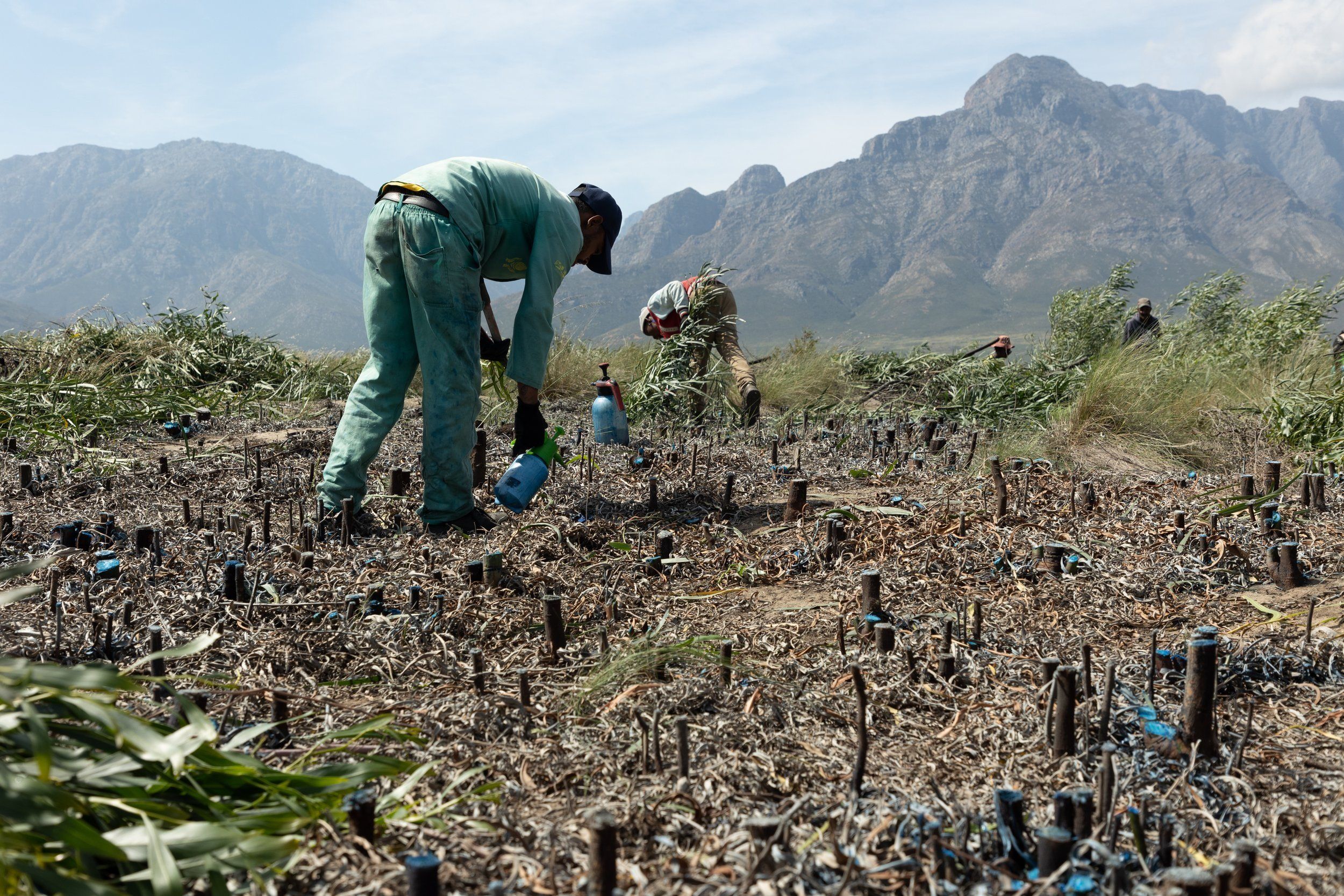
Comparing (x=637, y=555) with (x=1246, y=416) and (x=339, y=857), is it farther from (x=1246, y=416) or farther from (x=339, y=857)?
(x=1246, y=416)

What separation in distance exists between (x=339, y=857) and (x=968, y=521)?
280 cm

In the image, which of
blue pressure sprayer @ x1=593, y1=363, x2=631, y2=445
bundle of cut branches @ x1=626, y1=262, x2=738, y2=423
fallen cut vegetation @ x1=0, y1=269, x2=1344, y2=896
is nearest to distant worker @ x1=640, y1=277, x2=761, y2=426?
bundle of cut branches @ x1=626, y1=262, x2=738, y2=423

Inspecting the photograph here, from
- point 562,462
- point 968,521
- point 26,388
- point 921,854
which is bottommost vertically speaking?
point 921,854

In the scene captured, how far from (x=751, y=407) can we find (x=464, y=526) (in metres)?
3.53

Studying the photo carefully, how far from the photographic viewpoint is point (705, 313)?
7.21 metres

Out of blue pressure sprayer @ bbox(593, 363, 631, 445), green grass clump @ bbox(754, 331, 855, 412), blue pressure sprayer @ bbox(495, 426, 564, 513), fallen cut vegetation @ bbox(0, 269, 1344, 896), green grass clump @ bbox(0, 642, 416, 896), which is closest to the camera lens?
green grass clump @ bbox(0, 642, 416, 896)

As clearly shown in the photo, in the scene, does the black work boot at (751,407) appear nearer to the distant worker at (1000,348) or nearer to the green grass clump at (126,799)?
the distant worker at (1000,348)

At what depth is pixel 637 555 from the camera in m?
3.38

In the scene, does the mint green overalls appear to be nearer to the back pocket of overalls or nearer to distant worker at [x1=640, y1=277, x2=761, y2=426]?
the back pocket of overalls

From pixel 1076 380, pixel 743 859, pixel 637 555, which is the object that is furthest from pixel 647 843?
pixel 1076 380

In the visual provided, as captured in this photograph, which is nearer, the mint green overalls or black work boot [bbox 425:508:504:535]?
the mint green overalls

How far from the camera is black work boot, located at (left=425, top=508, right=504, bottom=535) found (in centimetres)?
362

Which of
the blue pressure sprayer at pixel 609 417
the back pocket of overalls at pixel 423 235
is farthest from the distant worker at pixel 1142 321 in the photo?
the back pocket of overalls at pixel 423 235

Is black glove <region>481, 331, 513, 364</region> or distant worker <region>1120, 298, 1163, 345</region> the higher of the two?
distant worker <region>1120, 298, 1163, 345</region>
